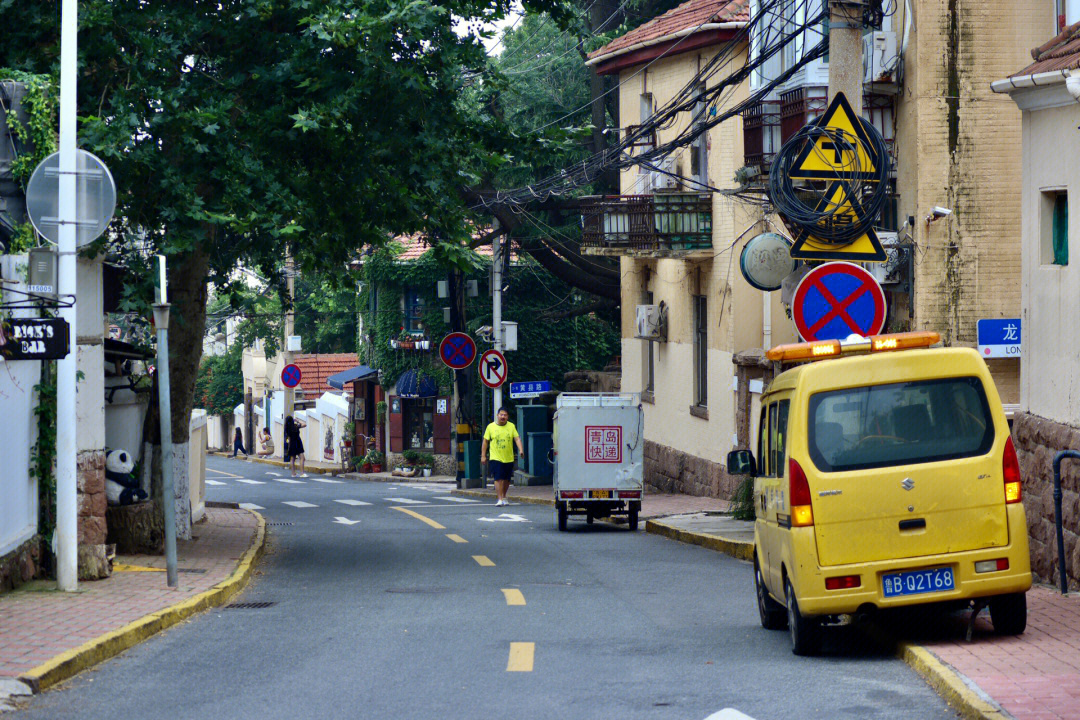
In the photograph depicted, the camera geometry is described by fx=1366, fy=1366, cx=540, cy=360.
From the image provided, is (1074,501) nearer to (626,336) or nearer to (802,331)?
(802,331)

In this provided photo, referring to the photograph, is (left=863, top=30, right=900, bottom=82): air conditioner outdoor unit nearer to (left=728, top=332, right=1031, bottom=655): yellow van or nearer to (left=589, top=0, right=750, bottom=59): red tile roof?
(left=589, top=0, right=750, bottom=59): red tile roof

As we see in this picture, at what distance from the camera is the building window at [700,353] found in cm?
2844

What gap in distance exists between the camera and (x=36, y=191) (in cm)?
1190

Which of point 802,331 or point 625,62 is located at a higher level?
point 625,62

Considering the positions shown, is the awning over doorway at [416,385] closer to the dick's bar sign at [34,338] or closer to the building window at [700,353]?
the building window at [700,353]

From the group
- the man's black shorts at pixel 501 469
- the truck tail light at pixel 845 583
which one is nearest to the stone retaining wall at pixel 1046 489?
the truck tail light at pixel 845 583

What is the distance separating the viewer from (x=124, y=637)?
10.0 meters

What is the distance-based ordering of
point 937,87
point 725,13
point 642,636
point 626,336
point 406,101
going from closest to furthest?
point 642,636, point 406,101, point 937,87, point 725,13, point 626,336

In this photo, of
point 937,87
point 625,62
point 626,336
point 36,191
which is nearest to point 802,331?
point 36,191

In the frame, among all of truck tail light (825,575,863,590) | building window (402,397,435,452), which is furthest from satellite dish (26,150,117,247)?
building window (402,397,435,452)

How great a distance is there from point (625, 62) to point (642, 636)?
21.9m

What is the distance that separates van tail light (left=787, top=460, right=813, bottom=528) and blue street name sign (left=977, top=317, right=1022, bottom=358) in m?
9.59

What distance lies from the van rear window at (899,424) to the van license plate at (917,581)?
725mm

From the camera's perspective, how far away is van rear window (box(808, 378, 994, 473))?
29.8 ft
